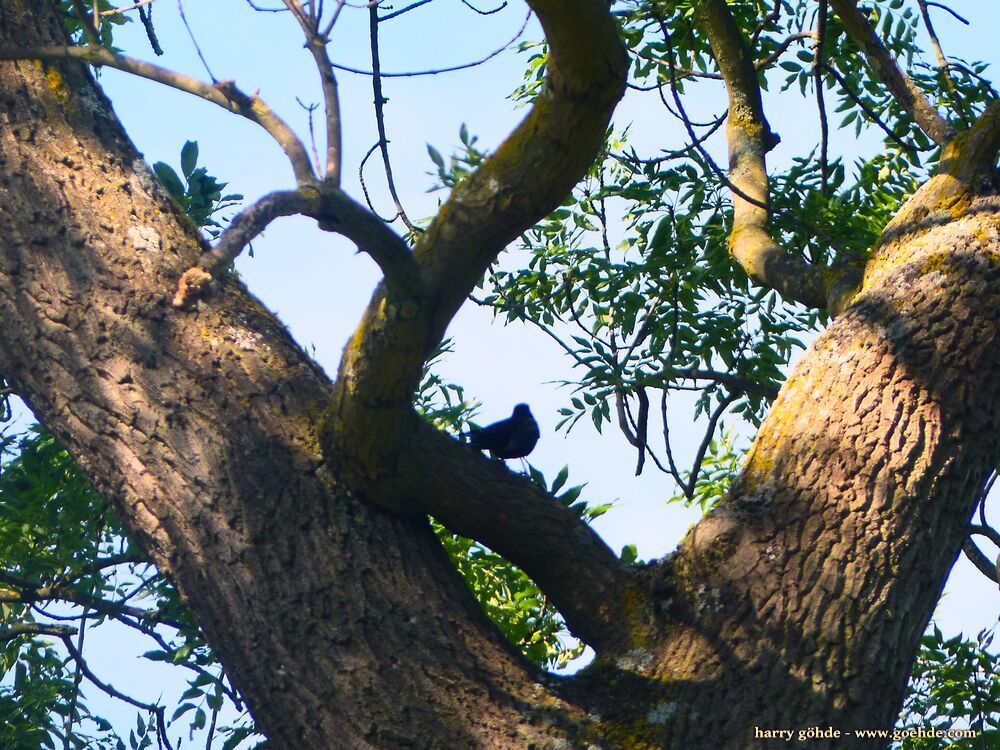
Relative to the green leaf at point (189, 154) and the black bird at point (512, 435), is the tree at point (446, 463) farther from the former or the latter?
the green leaf at point (189, 154)

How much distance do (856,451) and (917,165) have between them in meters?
2.54

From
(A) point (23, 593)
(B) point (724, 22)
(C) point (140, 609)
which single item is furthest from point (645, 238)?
(A) point (23, 593)

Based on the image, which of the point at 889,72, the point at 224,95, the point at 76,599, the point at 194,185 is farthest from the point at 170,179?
the point at 889,72

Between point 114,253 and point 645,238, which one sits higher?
point 645,238

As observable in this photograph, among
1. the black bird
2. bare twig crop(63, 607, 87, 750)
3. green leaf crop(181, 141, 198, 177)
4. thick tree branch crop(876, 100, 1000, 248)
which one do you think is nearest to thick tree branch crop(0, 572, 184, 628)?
bare twig crop(63, 607, 87, 750)

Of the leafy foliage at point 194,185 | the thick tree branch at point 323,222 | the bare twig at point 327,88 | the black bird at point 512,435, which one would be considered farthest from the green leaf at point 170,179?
the thick tree branch at point 323,222

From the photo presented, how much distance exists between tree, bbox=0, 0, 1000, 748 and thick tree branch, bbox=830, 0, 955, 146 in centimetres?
60

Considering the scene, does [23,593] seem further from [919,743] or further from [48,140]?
[919,743]

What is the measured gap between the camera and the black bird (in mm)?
4000

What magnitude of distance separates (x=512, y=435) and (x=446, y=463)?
1.46 metres

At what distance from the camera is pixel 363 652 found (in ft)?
7.25

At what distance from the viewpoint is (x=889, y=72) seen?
355 centimetres

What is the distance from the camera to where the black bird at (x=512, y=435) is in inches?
157

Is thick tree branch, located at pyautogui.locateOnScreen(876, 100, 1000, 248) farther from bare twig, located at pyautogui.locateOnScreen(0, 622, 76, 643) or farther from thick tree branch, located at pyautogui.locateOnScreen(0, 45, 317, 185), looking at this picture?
bare twig, located at pyautogui.locateOnScreen(0, 622, 76, 643)
